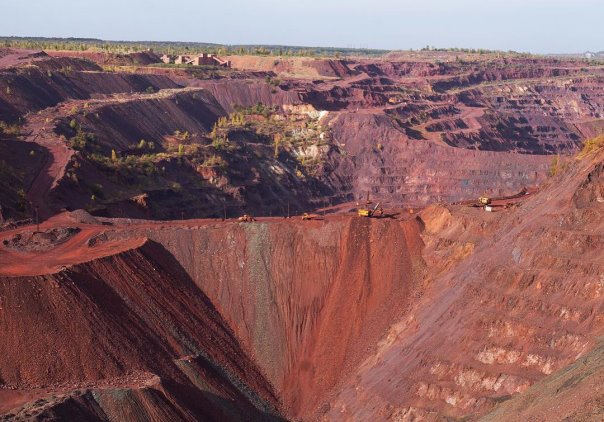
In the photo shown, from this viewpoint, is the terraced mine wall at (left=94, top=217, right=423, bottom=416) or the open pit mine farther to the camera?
the terraced mine wall at (left=94, top=217, right=423, bottom=416)

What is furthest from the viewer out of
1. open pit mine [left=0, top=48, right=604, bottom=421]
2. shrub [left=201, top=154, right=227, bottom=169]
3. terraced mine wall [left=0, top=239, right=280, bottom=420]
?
shrub [left=201, top=154, right=227, bottom=169]

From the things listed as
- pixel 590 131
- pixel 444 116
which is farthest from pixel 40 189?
pixel 590 131

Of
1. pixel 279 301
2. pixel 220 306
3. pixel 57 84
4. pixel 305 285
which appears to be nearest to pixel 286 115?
pixel 57 84

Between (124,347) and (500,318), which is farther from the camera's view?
(500,318)

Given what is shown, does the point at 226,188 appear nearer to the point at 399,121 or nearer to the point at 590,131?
the point at 399,121

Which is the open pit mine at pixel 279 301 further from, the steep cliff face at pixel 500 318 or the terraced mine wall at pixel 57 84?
the terraced mine wall at pixel 57 84

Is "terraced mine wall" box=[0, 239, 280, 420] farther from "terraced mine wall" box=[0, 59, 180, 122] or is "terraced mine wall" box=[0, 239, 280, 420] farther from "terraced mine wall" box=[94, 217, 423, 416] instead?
"terraced mine wall" box=[0, 59, 180, 122]

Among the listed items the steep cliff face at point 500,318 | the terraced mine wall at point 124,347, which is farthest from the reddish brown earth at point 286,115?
the steep cliff face at point 500,318

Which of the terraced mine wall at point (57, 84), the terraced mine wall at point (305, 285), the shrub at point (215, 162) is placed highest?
the terraced mine wall at point (57, 84)

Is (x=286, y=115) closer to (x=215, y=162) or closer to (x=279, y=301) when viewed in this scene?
(x=215, y=162)

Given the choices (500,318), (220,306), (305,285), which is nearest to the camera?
(500,318)

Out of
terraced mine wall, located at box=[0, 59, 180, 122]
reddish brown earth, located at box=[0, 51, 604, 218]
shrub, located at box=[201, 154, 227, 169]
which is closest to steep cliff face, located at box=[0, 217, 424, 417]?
reddish brown earth, located at box=[0, 51, 604, 218]
